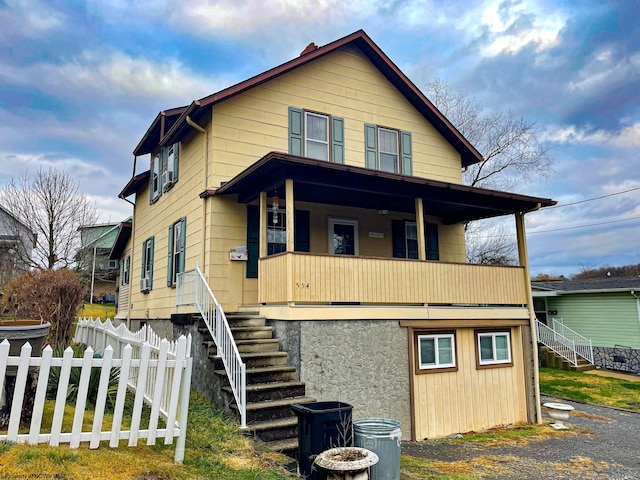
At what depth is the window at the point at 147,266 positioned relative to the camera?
1385 centimetres

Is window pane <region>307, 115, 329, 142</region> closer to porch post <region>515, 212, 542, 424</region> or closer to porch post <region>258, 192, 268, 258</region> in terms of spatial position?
porch post <region>258, 192, 268, 258</region>

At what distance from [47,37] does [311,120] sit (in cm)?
1033

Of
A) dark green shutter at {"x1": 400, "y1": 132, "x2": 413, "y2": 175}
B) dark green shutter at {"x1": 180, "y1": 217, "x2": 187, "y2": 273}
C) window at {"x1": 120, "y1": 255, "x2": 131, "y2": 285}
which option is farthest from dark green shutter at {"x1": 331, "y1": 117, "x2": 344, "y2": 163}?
window at {"x1": 120, "y1": 255, "x2": 131, "y2": 285}

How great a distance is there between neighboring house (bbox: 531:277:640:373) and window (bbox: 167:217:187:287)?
1866 cm

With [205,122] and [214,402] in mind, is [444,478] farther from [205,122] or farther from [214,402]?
[205,122]

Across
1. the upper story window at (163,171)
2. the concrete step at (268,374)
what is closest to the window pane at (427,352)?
the concrete step at (268,374)

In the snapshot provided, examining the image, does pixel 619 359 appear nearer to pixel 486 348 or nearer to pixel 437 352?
pixel 486 348

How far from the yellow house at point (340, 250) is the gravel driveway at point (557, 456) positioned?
97 cm

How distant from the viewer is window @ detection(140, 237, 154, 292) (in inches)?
545

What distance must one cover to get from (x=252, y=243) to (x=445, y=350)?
16.0 ft

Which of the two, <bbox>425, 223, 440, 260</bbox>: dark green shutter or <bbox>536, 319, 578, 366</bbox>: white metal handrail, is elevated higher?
<bbox>425, 223, 440, 260</bbox>: dark green shutter

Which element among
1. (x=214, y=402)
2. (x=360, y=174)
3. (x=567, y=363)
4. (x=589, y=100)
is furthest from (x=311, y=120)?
(x=589, y=100)

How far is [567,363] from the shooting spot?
732 inches

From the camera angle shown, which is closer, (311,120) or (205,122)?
(205,122)
